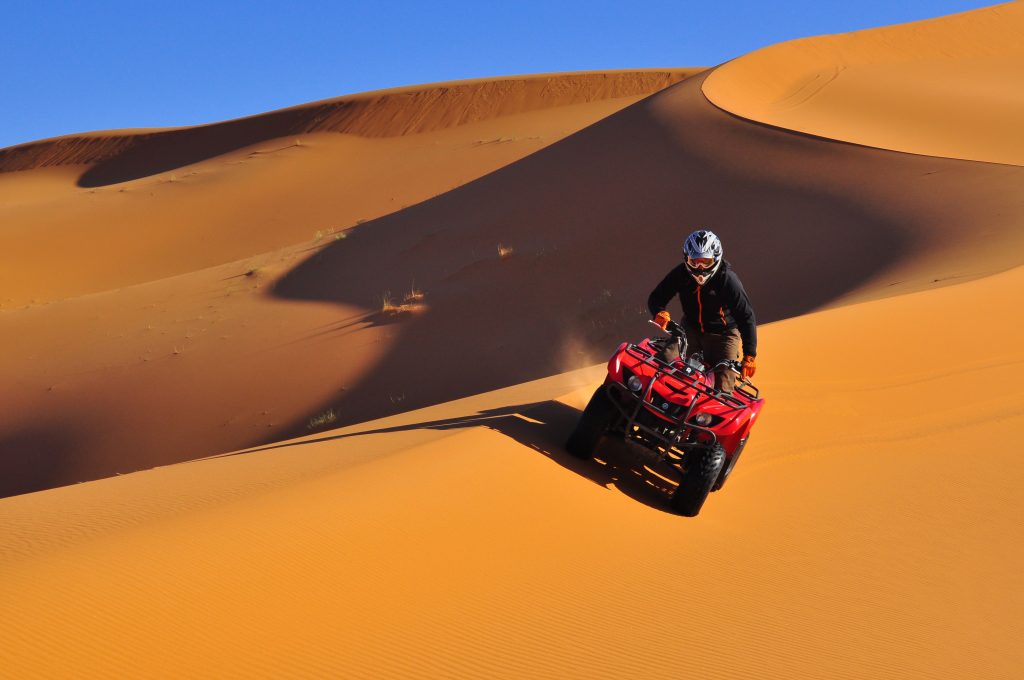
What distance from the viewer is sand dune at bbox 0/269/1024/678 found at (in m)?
4.00

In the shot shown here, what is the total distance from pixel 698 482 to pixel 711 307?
1555mm

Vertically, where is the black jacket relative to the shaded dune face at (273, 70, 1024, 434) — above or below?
below

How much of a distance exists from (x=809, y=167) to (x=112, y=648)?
1855cm

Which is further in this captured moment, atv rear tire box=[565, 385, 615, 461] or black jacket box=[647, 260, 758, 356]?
black jacket box=[647, 260, 758, 356]

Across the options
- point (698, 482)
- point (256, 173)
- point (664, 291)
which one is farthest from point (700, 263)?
point (256, 173)

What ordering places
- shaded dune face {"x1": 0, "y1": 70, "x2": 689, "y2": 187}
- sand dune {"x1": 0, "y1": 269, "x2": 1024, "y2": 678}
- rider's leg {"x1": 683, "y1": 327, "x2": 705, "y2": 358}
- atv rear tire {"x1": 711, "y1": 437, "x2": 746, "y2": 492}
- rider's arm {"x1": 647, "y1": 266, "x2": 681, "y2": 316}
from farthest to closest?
shaded dune face {"x1": 0, "y1": 70, "x2": 689, "y2": 187} < rider's leg {"x1": 683, "y1": 327, "x2": 705, "y2": 358} < rider's arm {"x1": 647, "y1": 266, "x2": 681, "y2": 316} < atv rear tire {"x1": 711, "y1": 437, "x2": 746, "y2": 492} < sand dune {"x1": 0, "y1": 269, "x2": 1024, "y2": 678}

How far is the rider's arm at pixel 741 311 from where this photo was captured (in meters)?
7.09

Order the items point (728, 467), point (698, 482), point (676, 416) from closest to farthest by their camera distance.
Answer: point (698, 482) < point (676, 416) < point (728, 467)

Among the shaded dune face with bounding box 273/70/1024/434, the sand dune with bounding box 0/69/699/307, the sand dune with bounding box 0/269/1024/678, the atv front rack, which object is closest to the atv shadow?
the sand dune with bounding box 0/269/1024/678

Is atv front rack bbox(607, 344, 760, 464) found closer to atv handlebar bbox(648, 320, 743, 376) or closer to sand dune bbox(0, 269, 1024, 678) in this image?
atv handlebar bbox(648, 320, 743, 376)

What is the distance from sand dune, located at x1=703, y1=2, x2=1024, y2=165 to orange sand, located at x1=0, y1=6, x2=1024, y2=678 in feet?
1.18

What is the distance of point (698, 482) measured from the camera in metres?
6.44

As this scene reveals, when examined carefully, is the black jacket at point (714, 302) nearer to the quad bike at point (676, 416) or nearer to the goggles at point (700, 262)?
the goggles at point (700, 262)

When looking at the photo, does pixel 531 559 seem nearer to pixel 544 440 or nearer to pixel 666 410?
pixel 666 410
